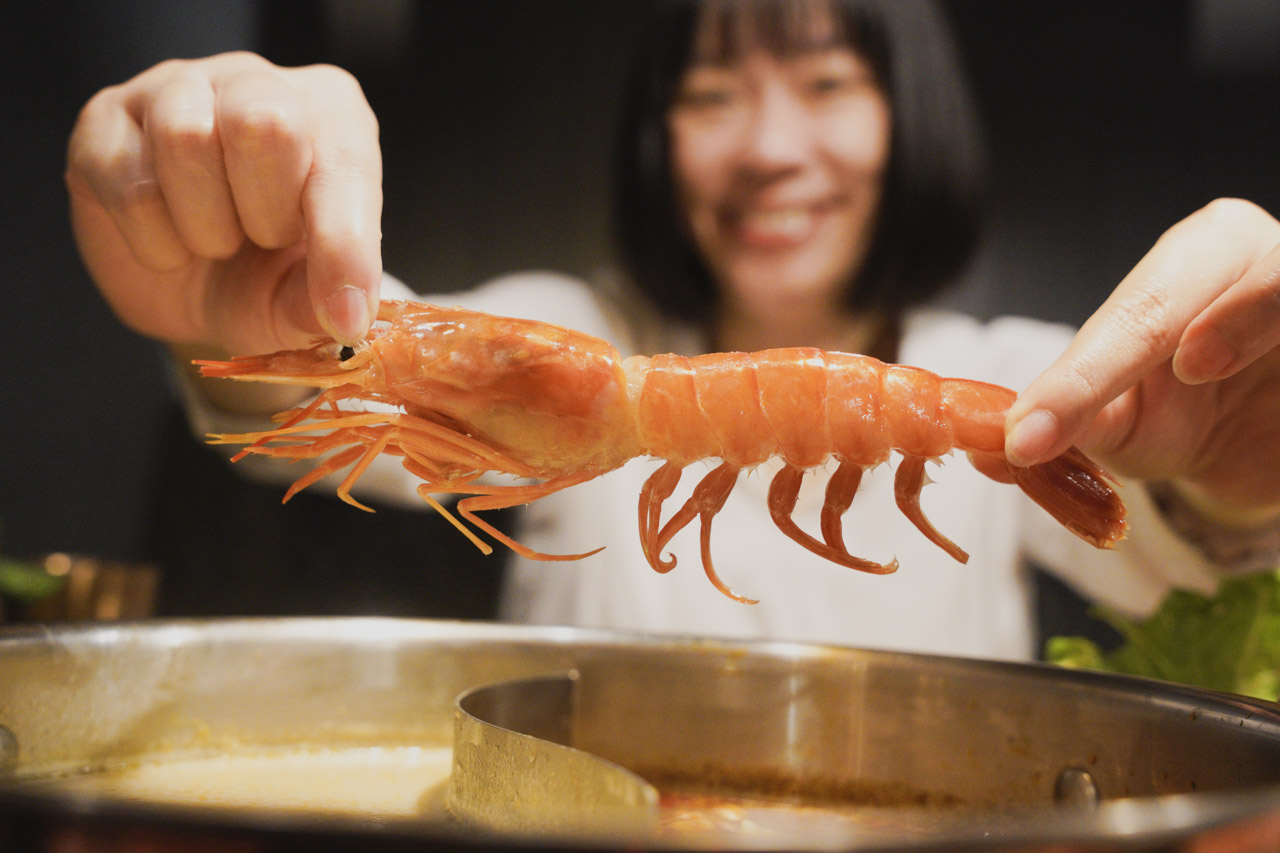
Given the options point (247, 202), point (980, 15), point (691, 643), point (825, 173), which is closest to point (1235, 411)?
point (691, 643)

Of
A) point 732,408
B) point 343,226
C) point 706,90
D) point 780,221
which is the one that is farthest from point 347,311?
point 706,90

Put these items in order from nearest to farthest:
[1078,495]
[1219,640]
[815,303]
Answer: [1078,495]
[1219,640]
[815,303]

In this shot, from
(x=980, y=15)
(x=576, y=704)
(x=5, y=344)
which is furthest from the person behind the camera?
(x=980, y=15)

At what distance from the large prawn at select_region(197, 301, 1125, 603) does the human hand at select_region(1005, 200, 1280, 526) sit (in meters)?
0.13

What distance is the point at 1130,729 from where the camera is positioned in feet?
3.29

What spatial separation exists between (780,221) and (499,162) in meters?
0.94

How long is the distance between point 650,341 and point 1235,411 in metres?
1.78

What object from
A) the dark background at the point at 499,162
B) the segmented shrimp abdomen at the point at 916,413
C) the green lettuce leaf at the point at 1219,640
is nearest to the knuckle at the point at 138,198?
the segmented shrimp abdomen at the point at 916,413

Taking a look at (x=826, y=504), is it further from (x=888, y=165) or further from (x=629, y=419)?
(x=888, y=165)

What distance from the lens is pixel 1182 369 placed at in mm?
940

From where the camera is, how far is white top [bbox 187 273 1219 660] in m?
2.51

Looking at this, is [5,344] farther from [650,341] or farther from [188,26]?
[650,341]

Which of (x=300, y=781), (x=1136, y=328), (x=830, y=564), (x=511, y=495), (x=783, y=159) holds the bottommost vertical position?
(x=300, y=781)

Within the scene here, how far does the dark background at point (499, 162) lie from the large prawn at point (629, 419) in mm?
1902
